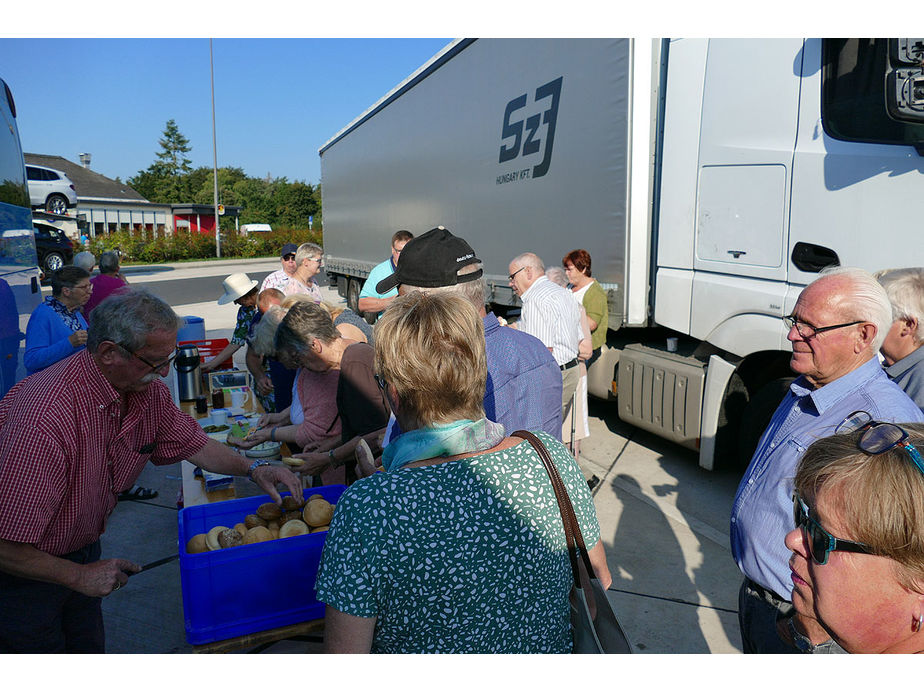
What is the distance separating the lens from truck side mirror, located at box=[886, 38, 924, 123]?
2714mm

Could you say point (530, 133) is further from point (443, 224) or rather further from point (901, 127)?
point (901, 127)

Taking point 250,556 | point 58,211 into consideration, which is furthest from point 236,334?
point 58,211

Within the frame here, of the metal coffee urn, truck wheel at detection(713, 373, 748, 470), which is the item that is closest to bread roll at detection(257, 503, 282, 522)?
the metal coffee urn

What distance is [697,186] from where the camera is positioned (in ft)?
14.5

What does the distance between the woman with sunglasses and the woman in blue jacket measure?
188 inches

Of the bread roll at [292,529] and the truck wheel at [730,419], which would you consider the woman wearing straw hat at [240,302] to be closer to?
the bread roll at [292,529]

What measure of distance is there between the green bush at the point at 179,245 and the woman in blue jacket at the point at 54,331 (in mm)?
30287

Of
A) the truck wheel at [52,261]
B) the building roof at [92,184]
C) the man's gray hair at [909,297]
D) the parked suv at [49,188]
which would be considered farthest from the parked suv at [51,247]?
the building roof at [92,184]

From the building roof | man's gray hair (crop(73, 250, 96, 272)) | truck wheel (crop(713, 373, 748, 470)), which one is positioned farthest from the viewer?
the building roof

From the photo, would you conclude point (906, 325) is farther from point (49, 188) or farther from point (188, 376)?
point (49, 188)

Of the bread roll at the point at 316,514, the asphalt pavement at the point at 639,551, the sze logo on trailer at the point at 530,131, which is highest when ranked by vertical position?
the sze logo on trailer at the point at 530,131

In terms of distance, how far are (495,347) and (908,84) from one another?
2.16 meters

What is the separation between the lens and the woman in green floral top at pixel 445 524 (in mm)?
1229

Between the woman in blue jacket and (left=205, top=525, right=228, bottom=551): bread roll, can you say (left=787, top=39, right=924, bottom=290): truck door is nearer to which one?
(left=205, top=525, right=228, bottom=551): bread roll
